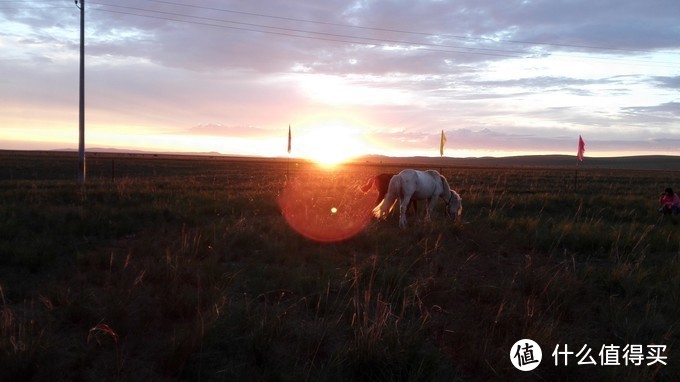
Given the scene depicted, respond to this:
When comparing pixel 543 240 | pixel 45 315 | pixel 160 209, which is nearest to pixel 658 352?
pixel 543 240

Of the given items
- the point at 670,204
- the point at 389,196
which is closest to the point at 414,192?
the point at 389,196

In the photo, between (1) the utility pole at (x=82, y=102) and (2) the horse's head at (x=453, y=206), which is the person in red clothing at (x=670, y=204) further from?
(1) the utility pole at (x=82, y=102)

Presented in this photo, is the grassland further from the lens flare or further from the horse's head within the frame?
the horse's head

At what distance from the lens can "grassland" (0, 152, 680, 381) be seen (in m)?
4.11

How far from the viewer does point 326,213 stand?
11.2 meters

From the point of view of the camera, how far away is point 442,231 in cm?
910

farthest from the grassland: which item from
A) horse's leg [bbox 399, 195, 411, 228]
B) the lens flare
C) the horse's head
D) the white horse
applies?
the horse's head

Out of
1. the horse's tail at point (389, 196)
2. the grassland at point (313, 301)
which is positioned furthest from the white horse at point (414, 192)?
the grassland at point (313, 301)

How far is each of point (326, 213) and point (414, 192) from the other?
7.06ft

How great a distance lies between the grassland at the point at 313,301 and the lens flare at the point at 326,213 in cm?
25

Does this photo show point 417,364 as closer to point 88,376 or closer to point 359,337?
point 359,337

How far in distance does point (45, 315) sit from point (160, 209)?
6160 millimetres

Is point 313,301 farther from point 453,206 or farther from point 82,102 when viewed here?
point 82,102

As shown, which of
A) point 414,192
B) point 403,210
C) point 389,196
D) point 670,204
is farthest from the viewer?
point 670,204
